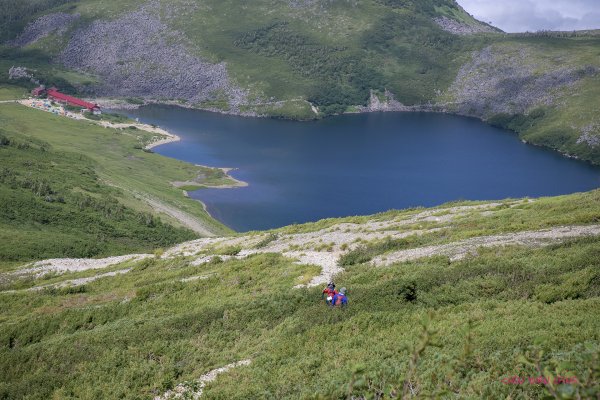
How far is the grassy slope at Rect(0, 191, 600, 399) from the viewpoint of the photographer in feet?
67.8

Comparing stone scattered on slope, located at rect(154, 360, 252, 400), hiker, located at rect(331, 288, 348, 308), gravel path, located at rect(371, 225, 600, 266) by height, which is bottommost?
stone scattered on slope, located at rect(154, 360, 252, 400)

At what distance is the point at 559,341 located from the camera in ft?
67.5

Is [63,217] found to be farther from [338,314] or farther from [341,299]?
[338,314]

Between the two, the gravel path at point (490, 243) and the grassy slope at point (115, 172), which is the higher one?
the gravel path at point (490, 243)

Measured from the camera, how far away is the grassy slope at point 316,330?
20.7 meters

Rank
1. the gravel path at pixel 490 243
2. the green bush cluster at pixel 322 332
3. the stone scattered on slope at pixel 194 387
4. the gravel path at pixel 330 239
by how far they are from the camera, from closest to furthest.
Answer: the green bush cluster at pixel 322 332
the stone scattered on slope at pixel 194 387
the gravel path at pixel 490 243
the gravel path at pixel 330 239

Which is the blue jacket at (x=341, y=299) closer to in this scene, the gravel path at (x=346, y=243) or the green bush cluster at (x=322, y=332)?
the green bush cluster at (x=322, y=332)

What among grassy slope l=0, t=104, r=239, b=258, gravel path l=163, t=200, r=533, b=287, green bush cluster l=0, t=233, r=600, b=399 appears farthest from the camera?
grassy slope l=0, t=104, r=239, b=258

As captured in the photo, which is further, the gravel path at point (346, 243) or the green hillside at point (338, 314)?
the gravel path at point (346, 243)

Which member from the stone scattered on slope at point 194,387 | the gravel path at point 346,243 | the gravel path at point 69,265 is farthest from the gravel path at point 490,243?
the gravel path at point 69,265

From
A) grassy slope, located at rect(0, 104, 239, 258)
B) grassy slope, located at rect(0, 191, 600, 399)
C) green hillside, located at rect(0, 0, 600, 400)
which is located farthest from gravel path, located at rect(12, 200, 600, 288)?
grassy slope, located at rect(0, 104, 239, 258)

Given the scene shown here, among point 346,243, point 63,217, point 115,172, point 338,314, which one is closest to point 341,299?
point 338,314

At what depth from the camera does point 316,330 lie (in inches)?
1099

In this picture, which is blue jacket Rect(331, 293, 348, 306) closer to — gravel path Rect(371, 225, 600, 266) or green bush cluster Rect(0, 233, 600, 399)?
green bush cluster Rect(0, 233, 600, 399)
